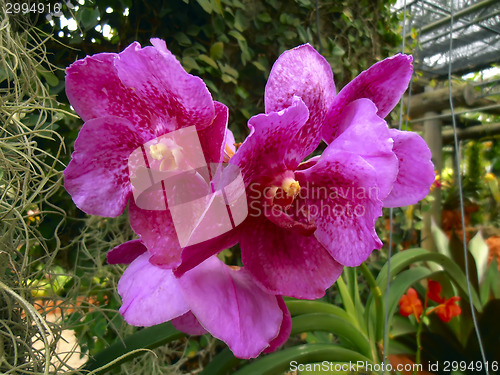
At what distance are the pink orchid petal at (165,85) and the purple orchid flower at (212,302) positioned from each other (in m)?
0.10

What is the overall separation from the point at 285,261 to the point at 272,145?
8cm

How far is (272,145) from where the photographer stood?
0.22 meters

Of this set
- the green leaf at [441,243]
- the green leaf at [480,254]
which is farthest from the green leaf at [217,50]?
the green leaf at [480,254]

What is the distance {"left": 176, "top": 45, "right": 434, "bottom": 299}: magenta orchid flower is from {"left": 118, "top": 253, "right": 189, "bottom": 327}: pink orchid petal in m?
0.04

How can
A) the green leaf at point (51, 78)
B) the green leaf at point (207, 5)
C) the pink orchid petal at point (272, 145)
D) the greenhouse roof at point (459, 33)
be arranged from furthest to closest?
the greenhouse roof at point (459, 33)
the green leaf at point (207, 5)
the green leaf at point (51, 78)
the pink orchid petal at point (272, 145)

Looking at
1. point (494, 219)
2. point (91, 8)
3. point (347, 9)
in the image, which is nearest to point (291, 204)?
point (91, 8)

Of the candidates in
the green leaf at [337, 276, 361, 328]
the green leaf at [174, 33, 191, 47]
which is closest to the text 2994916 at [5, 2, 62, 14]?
the green leaf at [174, 33, 191, 47]

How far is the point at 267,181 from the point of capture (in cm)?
23

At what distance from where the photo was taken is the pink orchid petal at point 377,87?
0.25m

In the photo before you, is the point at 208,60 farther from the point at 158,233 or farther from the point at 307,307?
the point at 158,233

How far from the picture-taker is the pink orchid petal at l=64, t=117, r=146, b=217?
22 centimetres

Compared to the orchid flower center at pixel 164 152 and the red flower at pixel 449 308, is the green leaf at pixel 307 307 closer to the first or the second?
the orchid flower center at pixel 164 152

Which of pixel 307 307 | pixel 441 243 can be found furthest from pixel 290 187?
pixel 441 243

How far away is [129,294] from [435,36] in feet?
12.4
